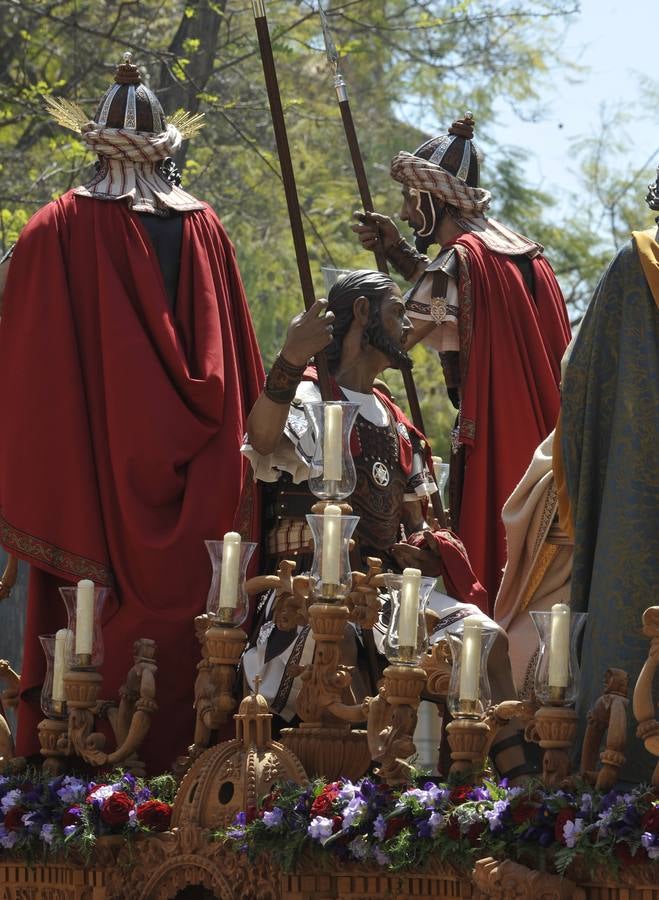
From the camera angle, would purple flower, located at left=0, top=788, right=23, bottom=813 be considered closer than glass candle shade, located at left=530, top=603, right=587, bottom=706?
No

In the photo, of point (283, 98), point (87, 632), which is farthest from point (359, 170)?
point (283, 98)

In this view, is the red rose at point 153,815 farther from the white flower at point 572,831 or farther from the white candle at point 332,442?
the white flower at point 572,831

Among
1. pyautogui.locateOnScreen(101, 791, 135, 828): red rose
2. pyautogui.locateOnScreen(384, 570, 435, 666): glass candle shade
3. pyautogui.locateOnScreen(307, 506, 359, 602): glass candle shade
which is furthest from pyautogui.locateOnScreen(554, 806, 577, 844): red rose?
pyautogui.locateOnScreen(101, 791, 135, 828): red rose

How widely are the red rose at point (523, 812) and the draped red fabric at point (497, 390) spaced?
1976 millimetres

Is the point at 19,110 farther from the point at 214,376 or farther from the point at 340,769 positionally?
the point at 340,769

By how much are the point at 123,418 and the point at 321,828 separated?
5.84ft

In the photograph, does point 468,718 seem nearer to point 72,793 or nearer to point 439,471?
point 72,793

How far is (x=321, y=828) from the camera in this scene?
4.64 m

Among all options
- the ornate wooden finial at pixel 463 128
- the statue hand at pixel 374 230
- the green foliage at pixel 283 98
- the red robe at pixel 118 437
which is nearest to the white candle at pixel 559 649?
the red robe at pixel 118 437

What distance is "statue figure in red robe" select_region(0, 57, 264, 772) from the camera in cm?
588

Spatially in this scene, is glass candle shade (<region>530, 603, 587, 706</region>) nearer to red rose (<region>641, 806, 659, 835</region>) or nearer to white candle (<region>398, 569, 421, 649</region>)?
white candle (<region>398, 569, 421, 649</region>)

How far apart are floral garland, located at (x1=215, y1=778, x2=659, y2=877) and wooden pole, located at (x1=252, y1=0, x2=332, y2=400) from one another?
1326mm

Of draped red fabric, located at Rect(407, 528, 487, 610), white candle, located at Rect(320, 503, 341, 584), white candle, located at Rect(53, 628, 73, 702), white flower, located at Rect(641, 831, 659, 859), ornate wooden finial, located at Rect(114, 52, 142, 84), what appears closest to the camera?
white flower, located at Rect(641, 831, 659, 859)

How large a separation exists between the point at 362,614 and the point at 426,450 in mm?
1329
